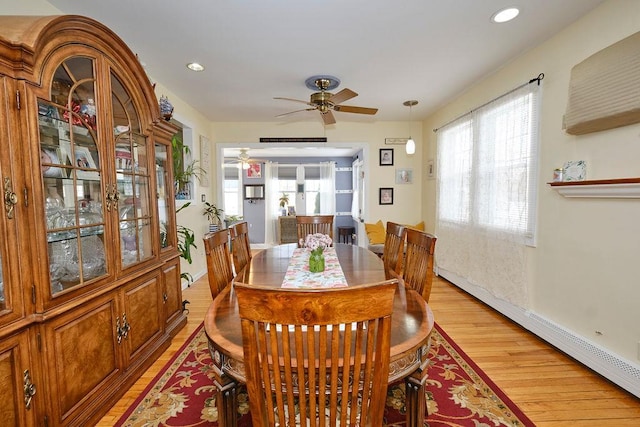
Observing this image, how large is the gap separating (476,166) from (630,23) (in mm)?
1661

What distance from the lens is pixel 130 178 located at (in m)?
2.03

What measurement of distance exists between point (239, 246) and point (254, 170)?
5954mm

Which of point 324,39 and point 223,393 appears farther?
point 324,39

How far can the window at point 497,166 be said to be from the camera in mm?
2590

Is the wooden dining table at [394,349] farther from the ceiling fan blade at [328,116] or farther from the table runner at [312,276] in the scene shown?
the ceiling fan blade at [328,116]

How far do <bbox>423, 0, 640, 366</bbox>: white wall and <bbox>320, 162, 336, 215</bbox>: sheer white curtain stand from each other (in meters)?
5.42

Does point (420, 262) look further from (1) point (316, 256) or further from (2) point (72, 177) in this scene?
(2) point (72, 177)

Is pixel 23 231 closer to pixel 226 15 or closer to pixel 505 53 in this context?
pixel 226 15

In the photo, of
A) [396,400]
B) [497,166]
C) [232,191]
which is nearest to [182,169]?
[396,400]

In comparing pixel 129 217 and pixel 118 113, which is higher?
pixel 118 113

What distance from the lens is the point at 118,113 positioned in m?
1.89

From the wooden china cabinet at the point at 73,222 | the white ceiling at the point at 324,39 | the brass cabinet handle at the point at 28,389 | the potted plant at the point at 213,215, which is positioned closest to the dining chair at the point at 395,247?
the white ceiling at the point at 324,39

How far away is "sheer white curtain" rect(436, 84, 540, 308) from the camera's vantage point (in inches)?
103

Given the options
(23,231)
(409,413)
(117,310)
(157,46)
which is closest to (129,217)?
(117,310)
